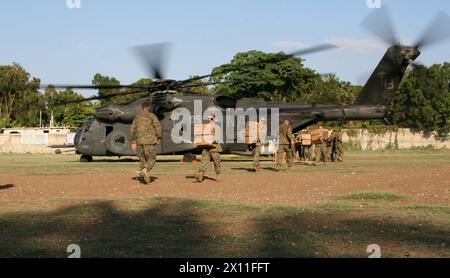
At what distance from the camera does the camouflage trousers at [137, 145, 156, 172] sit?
47.2ft

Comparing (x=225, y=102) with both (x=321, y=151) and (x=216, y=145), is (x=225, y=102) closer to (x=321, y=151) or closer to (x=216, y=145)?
(x=321, y=151)

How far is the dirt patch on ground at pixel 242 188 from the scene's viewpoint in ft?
37.4

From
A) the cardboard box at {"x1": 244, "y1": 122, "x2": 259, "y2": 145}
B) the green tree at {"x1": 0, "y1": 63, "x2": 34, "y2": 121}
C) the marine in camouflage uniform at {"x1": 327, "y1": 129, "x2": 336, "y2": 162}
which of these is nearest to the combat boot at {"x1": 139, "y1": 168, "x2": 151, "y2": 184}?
the cardboard box at {"x1": 244, "y1": 122, "x2": 259, "y2": 145}

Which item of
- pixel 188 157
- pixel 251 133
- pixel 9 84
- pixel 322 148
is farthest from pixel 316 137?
pixel 9 84

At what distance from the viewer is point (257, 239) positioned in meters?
7.09

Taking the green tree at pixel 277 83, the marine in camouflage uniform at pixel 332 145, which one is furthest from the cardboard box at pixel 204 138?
the green tree at pixel 277 83

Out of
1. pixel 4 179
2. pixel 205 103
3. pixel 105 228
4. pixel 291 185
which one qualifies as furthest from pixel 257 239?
pixel 205 103

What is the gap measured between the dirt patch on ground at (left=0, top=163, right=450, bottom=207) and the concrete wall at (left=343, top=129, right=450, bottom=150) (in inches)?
1320

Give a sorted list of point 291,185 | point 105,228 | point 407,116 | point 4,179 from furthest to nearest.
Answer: point 407,116
point 4,179
point 291,185
point 105,228

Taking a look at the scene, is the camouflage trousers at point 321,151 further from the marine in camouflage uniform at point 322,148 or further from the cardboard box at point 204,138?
the cardboard box at point 204,138

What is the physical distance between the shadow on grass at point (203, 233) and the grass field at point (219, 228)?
0.04 ft

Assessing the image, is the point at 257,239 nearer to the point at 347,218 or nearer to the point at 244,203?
the point at 347,218

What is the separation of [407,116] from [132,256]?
5893 centimetres

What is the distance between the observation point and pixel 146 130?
47.9 ft
